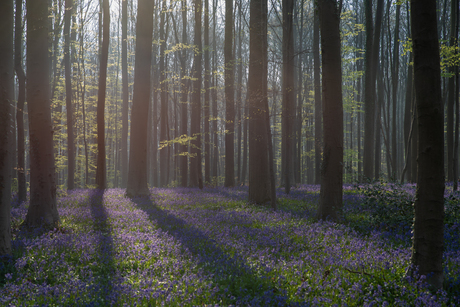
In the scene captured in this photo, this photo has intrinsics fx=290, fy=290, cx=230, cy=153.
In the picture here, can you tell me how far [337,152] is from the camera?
797 centimetres

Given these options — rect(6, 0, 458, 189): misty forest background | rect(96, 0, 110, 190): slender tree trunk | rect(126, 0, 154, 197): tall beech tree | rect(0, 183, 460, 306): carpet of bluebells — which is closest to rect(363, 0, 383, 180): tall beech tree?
Result: rect(6, 0, 458, 189): misty forest background

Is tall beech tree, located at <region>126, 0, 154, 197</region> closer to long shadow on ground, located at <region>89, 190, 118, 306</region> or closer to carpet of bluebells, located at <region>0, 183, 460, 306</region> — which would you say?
long shadow on ground, located at <region>89, 190, 118, 306</region>

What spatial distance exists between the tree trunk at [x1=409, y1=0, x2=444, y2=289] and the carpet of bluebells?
14.9 inches

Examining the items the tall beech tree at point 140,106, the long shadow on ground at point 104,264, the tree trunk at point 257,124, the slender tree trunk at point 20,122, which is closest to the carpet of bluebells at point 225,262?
the long shadow on ground at point 104,264

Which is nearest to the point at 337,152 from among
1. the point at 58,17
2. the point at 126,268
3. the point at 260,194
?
the point at 260,194

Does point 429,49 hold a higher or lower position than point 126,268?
higher

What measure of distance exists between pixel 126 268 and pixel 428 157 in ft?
16.4

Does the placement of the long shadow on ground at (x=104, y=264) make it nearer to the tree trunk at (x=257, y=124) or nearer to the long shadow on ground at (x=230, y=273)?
the long shadow on ground at (x=230, y=273)

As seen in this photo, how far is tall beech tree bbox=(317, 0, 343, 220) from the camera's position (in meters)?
8.01

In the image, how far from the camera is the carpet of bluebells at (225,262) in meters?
3.81

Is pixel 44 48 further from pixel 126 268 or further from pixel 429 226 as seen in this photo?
pixel 429 226

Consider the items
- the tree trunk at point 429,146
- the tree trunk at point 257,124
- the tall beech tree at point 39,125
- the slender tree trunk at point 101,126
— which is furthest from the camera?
the slender tree trunk at point 101,126

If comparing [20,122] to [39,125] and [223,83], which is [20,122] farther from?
[223,83]

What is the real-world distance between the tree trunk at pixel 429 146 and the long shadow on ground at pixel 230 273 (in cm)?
217
